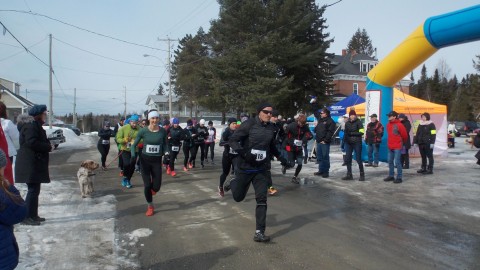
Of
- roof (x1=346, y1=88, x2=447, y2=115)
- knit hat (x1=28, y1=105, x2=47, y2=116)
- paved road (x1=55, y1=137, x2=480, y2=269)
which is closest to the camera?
paved road (x1=55, y1=137, x2=480, y2=269)

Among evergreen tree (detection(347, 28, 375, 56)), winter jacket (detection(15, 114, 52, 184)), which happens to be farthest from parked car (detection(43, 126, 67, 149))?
evergreen tree (detection(347, 28, 375, 56))

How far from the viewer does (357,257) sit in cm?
499

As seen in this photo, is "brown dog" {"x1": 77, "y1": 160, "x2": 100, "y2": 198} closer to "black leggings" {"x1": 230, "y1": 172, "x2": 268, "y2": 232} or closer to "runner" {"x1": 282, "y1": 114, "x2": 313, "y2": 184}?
"black leggings" {"x1": 230, "y1": 172, "x2": 268, "y2": 232}

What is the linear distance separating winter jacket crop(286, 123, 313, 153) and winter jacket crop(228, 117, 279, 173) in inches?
194

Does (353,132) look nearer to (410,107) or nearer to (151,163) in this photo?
(151,163)

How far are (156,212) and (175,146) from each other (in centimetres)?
596

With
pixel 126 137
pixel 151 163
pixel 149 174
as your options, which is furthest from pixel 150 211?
pixel 126 137

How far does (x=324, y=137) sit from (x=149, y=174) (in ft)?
19.4

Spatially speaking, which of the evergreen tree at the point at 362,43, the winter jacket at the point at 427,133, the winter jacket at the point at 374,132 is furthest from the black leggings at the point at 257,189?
the evergreen tree at the point at 362,43

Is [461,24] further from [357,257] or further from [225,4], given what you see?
[225,4]

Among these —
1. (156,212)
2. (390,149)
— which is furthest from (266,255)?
(390,149)

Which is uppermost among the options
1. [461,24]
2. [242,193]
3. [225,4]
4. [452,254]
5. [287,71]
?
[225,4]

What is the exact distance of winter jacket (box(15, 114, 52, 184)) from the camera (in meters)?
6.29

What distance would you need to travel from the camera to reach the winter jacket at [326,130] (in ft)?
37.6
